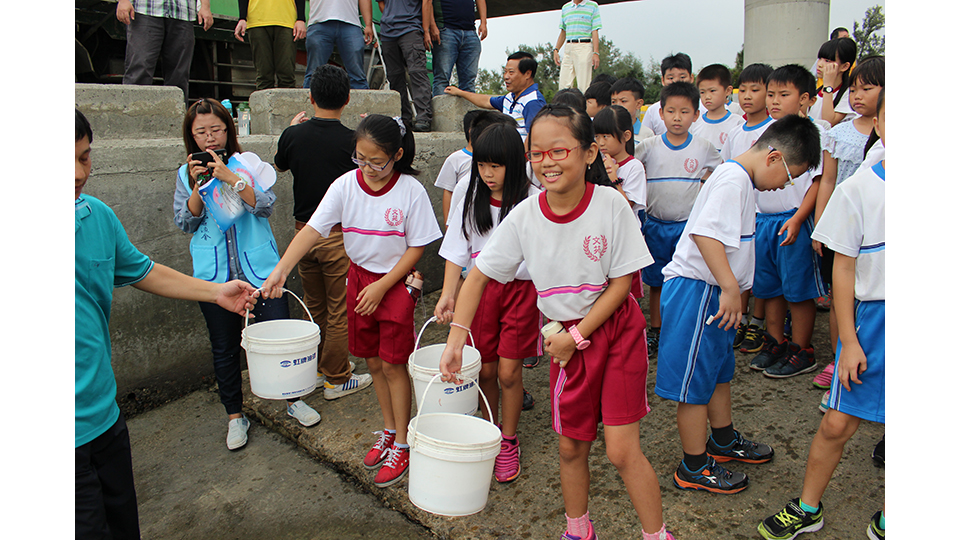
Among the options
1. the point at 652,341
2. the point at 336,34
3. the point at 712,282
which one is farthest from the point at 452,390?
the point at 336,34

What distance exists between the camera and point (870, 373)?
2062 millimetres

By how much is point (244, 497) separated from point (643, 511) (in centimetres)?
196

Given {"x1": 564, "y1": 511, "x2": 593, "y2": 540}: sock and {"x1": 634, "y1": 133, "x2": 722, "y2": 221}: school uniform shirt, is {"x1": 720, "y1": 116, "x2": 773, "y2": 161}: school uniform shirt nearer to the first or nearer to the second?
{"x1": 634, "y1": 133, "x2": 722, "y2": 221}: school uniform shirt

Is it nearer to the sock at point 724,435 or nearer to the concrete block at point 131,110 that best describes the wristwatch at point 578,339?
the sock at point 724,435

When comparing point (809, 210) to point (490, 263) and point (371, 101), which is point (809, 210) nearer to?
point (490, 263)

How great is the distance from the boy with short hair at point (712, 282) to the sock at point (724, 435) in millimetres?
187

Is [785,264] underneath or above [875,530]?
above

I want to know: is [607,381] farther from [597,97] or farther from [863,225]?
[597,97]

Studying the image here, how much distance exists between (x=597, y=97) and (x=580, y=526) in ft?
13.4

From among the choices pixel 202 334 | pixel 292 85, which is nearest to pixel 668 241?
pixel 202 334

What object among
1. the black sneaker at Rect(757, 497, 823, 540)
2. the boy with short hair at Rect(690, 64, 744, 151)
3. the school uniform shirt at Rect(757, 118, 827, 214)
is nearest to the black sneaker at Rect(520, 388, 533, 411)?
the black sneaker at Rect(757, 497, 823, 540)

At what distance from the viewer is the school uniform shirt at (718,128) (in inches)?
180

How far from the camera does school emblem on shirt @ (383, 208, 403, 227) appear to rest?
9.31ft

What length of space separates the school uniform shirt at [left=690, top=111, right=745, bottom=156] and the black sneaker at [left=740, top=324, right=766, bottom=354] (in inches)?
57.5
